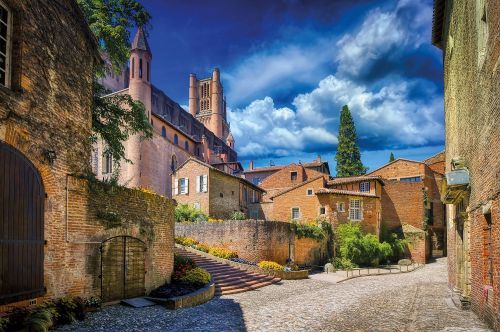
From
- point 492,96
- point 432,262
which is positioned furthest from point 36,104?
point 432,262

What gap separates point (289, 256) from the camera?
1099 inches

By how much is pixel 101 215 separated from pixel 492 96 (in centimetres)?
1047

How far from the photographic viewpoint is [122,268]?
1191 centimetres

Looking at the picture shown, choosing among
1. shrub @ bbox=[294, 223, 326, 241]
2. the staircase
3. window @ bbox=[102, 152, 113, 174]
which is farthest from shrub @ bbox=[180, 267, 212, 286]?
window @ bbox=[102, 152, 113, 174]

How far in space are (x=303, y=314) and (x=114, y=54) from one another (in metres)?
14.3

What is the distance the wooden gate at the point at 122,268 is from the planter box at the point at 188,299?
809 millimetres

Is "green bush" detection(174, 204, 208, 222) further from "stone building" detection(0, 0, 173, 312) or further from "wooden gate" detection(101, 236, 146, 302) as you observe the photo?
"stone building" detection(0, 0, 173, 312)

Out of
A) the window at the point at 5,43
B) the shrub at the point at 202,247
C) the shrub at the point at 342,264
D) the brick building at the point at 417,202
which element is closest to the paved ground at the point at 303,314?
the window at the point at 5,43

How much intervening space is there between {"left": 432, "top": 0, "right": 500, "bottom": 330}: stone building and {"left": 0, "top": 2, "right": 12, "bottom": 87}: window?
409 inches

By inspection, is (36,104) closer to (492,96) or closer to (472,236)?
(492,96)

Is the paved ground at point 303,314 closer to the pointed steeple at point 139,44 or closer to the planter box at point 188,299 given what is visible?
the planter box at point 188,299

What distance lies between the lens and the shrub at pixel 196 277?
1523 centimetres

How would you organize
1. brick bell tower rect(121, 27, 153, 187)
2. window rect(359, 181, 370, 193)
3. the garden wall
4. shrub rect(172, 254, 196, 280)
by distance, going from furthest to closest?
brick bell tower rect(121, 27, 153, 187), window rect(359, 181, 370, 193), the garden wall, shrub rect(172, 254, 196, 280)

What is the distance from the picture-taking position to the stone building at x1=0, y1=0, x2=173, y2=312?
8062 millimetres
